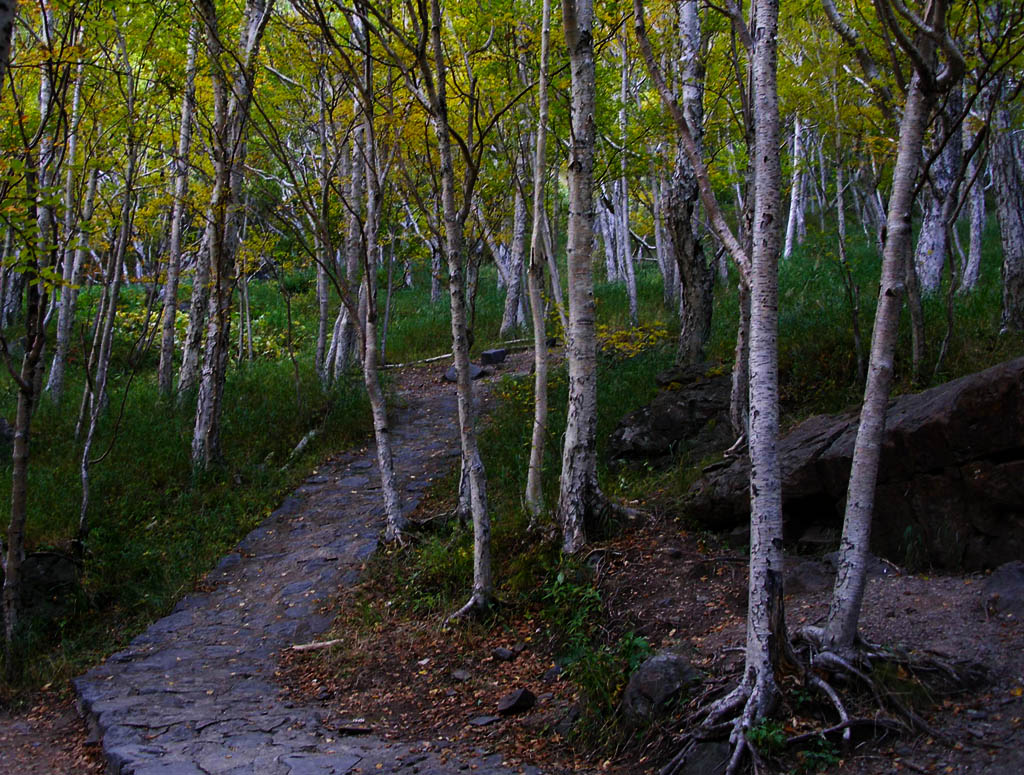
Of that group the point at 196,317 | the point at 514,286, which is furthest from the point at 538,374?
the point at 514,286

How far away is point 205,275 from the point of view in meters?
11.5

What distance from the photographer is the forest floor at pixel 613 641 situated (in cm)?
353

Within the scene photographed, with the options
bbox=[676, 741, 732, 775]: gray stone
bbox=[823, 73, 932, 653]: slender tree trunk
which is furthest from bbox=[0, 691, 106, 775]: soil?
bbox=[823, 73, 932, 653]: slender tree trunk

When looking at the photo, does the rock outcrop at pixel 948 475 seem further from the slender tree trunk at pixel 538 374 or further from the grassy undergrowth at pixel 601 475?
the slender tree trunk at pixel 538 374

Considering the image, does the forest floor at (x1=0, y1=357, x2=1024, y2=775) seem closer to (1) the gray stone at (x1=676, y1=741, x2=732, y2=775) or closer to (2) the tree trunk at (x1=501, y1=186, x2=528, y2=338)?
(1) the gray stone at (x1=676, y1=741, x2=732, y2=775)

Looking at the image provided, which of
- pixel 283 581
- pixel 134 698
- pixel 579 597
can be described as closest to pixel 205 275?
pixel 283 581

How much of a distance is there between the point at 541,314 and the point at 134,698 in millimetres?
4521

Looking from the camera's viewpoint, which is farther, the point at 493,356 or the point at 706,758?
the point at 493,356

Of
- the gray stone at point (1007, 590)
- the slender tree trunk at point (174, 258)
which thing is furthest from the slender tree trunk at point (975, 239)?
the slender tree trunk at point (174, 258)

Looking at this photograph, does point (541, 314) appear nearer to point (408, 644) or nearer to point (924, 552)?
point (408, 644)

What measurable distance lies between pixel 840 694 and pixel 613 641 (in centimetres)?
183

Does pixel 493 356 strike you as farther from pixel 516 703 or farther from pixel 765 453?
pixel 765 453

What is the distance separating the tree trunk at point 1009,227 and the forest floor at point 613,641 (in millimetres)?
4462

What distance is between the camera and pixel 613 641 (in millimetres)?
5383
